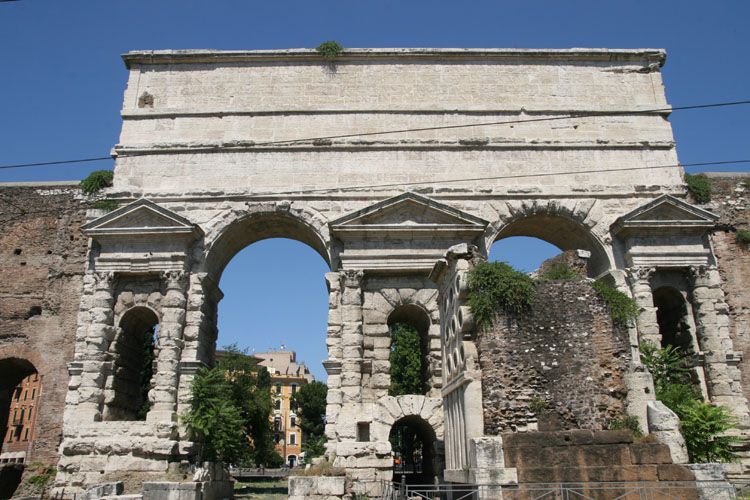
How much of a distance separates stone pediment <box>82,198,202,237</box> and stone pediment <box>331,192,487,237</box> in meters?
4.07

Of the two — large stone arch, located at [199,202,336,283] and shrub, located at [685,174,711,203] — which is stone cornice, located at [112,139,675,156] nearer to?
large stone arch, located at [199,202,336,283]

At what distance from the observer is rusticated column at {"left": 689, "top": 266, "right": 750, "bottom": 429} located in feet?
53.3

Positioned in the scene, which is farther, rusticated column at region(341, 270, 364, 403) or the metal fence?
rusticated column at region(341, 270, 364, 403)

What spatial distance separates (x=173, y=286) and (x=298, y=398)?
36.1 m

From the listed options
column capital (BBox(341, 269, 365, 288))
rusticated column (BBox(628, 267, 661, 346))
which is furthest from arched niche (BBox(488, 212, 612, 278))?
column capital (BBox(341, 269, 365, 288))

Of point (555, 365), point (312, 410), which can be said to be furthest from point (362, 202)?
point (312, 410)

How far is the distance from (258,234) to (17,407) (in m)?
35.6

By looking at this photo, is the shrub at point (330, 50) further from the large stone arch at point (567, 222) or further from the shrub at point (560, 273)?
the shrub at point (560, 273)

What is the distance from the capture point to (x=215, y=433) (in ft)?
52.9

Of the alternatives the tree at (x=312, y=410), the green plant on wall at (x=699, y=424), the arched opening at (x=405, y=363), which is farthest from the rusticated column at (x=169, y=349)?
the tree at (x=312, y=410)

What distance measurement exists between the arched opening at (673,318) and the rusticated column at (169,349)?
42.6ft

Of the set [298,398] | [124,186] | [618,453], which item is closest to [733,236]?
[618,453]

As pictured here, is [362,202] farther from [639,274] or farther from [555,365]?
[555,365]

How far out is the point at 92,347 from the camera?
16.5 metres
